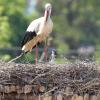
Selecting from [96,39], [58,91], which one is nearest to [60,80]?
[58,91]

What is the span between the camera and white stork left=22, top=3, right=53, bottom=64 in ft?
52.8

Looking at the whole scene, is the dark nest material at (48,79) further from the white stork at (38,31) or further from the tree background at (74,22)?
the tree background at (74,22)

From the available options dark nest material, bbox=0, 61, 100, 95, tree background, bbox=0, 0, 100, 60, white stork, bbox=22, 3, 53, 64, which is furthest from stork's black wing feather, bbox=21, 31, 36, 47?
tree background, bbox=0, 0, 100, 60

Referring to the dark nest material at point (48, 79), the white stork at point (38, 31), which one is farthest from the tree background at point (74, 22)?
the dark nest material at point (48, 79)

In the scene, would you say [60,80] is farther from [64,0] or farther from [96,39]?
[64,0]

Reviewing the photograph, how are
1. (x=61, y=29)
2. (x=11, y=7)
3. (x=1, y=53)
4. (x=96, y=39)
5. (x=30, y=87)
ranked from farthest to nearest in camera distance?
(x=61, y=29), (x=96, y=39), (x=11, y=7), (x=1, y=53), (x=30, y=87)

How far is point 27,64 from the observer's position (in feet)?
44.2

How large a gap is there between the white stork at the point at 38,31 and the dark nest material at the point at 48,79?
273cm

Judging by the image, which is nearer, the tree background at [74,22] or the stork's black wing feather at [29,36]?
the stork's black wing feather at [29,36]

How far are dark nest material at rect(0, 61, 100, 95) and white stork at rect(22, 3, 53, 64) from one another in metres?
2.73

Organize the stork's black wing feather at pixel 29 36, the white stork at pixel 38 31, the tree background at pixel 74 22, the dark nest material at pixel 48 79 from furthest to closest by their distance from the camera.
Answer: the tree background at pixel 74 22 → the stork's black wing feather at pixel 29 36 → the white stork at pixel 38 31 → the dark nest material at pixel 48 79

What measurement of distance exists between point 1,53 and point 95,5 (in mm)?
23127

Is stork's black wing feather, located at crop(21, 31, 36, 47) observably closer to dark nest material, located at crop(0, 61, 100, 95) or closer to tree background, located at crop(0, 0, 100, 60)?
dark nest material, located at crop(0, 61, 100, 95)

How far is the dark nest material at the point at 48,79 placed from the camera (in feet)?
42.9
